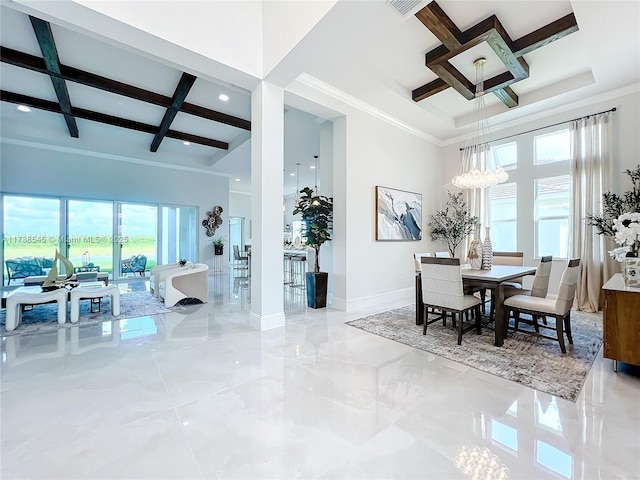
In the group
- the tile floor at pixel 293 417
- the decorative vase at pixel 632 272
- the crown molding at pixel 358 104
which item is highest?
the crown molding at pixel 358 104

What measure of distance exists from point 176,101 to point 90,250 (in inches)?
207

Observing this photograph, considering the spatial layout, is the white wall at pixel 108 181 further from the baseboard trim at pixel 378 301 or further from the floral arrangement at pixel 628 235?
the floral arrangement at pixel 628 235

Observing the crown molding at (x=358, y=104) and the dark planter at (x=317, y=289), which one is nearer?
the crown molding at (x=358, y=104)

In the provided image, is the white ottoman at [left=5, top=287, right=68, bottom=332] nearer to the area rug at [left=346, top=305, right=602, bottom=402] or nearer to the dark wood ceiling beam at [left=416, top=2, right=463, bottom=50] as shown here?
the area rug at [left=346, top=305, right=602, bottom=402]

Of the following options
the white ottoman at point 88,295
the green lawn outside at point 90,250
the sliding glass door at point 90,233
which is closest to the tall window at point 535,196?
the white ottoman at point 88,295

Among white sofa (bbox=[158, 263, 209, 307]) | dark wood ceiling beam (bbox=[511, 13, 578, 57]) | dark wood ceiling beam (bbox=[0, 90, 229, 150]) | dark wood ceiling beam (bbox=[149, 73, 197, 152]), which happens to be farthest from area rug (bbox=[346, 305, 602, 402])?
dark wood ceiling beam (bbox=[0, 90, 229, 150])

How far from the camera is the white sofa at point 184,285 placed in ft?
15.4

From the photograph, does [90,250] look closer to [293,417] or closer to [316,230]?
[316,230]

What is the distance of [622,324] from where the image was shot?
2.30 meters

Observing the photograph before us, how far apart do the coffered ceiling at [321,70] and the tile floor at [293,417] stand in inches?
124

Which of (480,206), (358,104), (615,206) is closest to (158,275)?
(358,104)

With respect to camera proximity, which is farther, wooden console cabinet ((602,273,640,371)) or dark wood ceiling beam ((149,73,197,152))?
dark wood ceiling beam ((149,73,197,152))

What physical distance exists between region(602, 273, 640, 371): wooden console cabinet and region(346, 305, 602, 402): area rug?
286 mm

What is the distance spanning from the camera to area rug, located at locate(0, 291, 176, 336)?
3553 millimetres
